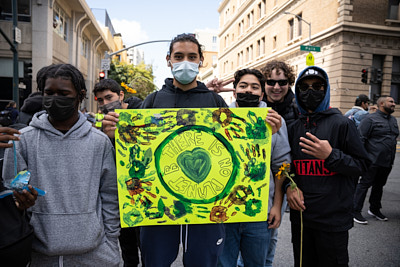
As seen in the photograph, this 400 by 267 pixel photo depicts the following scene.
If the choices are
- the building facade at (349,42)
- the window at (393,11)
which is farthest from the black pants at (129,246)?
A: the window at (393,11)

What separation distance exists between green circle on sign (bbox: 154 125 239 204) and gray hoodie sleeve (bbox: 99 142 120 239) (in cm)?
29

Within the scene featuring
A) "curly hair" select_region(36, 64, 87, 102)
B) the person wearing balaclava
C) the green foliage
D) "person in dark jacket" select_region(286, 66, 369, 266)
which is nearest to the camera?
"curly hair" select_region(36, 64, 87, 102)

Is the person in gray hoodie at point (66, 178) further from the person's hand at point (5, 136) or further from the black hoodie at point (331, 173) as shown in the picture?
the black hoodie at point (331, 173)

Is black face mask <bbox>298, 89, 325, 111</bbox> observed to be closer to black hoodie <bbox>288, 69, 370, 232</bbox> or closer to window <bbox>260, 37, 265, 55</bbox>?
black hoodie <bbox>288, 69, 370, 232</bbox>

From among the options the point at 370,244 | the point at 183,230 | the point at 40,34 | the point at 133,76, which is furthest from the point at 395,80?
the point at 133,76

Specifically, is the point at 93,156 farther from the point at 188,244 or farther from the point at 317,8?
the point at 317,8

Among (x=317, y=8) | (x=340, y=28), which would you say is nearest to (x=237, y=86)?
(x=340, y=28)

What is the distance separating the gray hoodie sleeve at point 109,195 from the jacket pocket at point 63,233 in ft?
0.42

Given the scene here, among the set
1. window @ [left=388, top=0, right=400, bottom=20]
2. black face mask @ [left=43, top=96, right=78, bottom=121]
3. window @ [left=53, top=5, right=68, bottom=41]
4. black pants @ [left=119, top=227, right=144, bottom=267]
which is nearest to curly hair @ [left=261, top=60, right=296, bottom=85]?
Answer: black face mask @ [left=43, top=96, right=78, bottom=121]

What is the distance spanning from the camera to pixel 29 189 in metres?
1.52

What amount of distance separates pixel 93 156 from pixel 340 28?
21.0 meters

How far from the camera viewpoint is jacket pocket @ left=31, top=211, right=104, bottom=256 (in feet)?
5.39

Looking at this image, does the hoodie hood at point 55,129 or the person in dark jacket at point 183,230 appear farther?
the person in dark jacket at point 183,230

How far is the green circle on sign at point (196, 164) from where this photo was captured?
1925 mm
